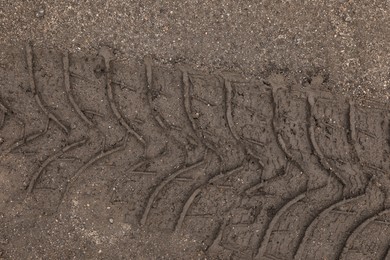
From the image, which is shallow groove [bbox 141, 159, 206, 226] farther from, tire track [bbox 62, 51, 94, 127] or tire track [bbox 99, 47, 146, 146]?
tire track [bbox 62, 51, 94, 127]

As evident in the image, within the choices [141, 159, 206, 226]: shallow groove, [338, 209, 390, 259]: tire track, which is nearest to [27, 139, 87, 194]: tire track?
[141, 159, 206, 226]: shallow groove

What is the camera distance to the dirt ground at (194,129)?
2824 mm

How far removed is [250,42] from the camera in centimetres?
292

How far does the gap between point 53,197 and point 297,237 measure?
171 cm

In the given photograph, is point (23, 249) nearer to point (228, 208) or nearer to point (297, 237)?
point (228, 208)

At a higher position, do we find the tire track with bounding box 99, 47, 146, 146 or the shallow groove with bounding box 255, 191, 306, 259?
the tire track with bounding box 99, 47, 146, 146

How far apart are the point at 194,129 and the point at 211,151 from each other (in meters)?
0.19

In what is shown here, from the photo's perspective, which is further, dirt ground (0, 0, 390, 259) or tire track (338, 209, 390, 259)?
tire track (338, 209, 390, 259)

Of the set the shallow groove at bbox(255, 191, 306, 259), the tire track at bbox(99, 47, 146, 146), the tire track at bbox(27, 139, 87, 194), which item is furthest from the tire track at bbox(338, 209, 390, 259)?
the tire track at bbox(27, 139, 87, 194)

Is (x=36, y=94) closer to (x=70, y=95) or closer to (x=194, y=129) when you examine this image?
(x=70, y=95)

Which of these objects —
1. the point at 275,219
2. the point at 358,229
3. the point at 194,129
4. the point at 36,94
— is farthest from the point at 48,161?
the point at 358,229

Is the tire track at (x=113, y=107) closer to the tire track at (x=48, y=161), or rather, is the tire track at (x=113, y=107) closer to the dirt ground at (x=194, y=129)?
the dirt ground at (x=194, y=129)

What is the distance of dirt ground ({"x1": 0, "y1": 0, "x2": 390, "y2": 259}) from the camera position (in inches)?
111

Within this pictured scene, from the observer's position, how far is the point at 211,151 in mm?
2869
